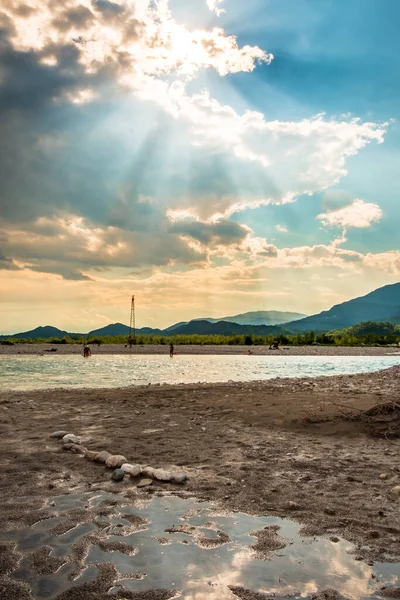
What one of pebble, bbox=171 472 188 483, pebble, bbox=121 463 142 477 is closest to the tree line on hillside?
pebble, bbox=121 463 142 477

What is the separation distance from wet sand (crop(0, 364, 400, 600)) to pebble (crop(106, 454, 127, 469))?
147mm

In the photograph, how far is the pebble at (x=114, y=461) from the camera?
8.15 m

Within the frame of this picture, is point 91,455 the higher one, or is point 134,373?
point 91,455

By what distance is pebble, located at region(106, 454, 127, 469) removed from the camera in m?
8.15

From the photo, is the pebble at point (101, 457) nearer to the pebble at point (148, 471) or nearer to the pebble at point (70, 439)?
the pebble at point (148, 471)

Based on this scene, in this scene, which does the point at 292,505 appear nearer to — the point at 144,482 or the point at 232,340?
the point at 144,482

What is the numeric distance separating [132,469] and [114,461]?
2.04 feet

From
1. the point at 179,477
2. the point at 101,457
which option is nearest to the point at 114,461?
the point at 101,457

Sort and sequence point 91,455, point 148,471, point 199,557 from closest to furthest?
point 199,557 < point 148,471 < point 91,455

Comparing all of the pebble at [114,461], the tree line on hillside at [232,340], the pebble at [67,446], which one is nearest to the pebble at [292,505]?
the pebble at [114,461]

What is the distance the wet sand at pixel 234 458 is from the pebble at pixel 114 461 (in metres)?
0.15

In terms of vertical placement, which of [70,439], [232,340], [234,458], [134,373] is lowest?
[134,373]

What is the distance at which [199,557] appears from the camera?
467cm

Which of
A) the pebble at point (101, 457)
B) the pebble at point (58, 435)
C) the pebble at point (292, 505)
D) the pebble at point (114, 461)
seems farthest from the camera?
the pebble at point (58, 435)
